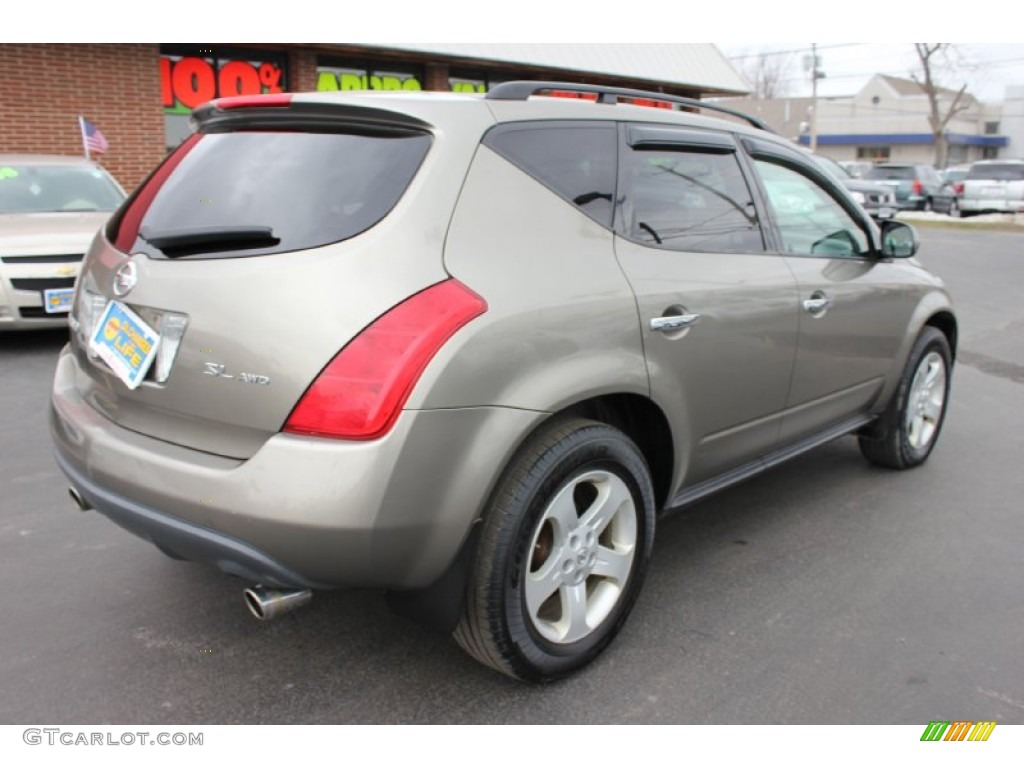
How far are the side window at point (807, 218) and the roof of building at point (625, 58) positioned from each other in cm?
1120

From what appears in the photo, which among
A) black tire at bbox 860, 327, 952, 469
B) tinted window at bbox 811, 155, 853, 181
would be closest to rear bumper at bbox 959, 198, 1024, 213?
tinted window at bbox 811, 155, 853, 181

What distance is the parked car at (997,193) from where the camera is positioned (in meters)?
26.3

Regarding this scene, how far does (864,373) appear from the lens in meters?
4.10

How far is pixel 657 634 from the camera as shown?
3.03 meters

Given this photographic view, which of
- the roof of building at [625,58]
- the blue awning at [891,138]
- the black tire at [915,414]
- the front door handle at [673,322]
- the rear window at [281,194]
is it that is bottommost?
the black tire at [915,414]

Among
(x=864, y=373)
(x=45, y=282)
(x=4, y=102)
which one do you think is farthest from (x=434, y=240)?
(x=4, y=102)

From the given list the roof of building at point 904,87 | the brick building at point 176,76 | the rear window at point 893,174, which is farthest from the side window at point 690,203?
the roof of building at point 904,87

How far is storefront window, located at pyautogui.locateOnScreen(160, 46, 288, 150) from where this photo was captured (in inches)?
525

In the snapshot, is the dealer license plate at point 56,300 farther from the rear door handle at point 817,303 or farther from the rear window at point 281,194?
the rear door handle at point 817,303

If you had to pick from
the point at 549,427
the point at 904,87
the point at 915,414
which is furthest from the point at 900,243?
the point at 904,87

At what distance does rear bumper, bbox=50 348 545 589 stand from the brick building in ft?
36.4

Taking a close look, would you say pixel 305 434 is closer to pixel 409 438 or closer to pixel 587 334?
pixel 409 438

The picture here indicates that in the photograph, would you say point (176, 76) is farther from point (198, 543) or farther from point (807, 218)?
point (198, 543)

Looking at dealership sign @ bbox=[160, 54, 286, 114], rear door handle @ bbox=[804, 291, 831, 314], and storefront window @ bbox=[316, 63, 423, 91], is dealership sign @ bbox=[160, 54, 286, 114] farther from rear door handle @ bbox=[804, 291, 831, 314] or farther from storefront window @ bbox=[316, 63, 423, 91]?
rear door handle @ bbox=[804, 291, 831, 314]
